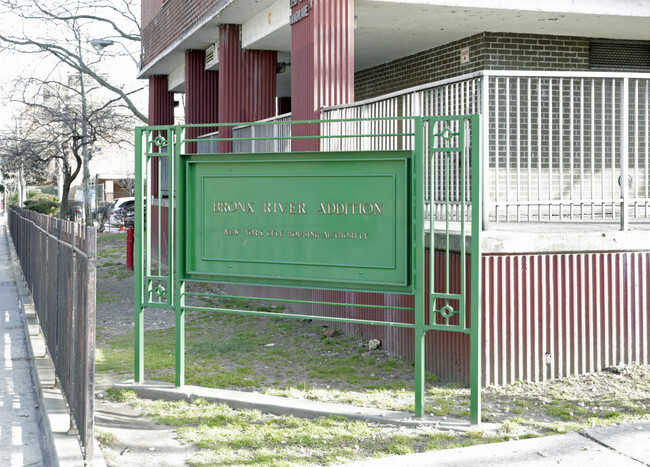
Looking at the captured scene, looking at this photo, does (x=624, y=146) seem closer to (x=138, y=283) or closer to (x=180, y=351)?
(x=180, y=351)

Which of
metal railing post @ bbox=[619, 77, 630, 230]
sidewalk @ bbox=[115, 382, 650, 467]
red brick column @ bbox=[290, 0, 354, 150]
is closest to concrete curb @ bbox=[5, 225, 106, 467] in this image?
sidewalk @ bbox=[115, 382, 650, 467]

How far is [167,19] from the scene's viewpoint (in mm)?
17781

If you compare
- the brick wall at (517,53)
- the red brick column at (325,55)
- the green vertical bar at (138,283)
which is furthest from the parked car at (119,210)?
the green vertical bar at (138,283)

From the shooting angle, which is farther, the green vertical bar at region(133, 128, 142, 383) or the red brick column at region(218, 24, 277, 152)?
the red brick column at region(218, 24, 277, 152)

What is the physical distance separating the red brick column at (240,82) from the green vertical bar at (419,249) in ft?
30.3

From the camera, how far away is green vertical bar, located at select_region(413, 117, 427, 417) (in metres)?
5.59

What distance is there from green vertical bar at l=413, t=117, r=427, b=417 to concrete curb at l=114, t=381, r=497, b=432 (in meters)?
0.17

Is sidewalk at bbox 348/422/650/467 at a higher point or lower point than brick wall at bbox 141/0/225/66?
lower

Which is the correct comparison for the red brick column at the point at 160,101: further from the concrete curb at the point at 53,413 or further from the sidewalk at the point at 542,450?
the sidewalk at the point at 542,450

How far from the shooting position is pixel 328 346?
875 cm

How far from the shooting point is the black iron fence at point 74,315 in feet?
15.4

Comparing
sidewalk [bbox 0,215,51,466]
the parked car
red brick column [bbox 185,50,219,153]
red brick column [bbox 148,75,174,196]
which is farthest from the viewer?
the parked car

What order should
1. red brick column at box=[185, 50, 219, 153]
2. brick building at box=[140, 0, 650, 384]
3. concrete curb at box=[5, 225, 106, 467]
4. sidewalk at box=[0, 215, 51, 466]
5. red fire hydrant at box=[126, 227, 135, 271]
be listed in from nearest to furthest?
concrete curb at box=[5, 225, 106, 467]
sidewalk at box=[0, 215, 51, 466]
brick building at box=[140, 0, 650, 384]
red fire hydrant at box=[126, 227, 135, 271]
red brick column at box=[185, 50, 219, 153]

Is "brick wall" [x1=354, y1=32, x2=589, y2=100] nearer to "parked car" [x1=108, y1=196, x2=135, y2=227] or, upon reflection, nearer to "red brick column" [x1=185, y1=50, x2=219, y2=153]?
"red brick column" [x1=185, y1=50, x2=219, y2=153]
